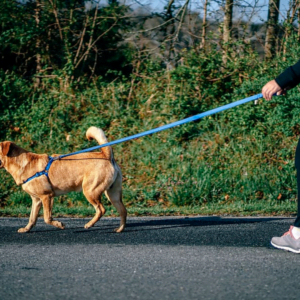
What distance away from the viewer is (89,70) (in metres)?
15.1

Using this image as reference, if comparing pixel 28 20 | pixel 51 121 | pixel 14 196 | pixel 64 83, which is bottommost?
pixel 14 196

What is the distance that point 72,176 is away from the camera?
671 centimetres

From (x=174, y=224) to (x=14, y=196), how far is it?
15.5 feet

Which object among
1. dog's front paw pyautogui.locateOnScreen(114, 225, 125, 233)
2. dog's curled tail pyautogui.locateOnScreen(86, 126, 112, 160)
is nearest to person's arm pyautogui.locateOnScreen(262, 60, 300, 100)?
dog's front paw pyautogui.locateOnScreen(114, 225, 125, 233)

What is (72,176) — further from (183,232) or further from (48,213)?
(183,232)

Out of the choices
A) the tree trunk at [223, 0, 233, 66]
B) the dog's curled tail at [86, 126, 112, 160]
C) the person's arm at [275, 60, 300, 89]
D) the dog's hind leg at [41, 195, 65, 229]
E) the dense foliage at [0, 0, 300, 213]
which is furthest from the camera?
the tree trunk at [223, 0, 233, 66]

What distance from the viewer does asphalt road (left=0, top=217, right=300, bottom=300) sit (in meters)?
3.49

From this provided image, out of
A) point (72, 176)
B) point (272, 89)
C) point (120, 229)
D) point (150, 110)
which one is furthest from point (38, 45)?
point (272, 89)

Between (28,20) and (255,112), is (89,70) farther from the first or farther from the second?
(255,112)

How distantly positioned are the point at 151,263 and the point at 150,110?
855 cm

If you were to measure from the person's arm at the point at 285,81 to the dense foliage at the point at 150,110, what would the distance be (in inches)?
206

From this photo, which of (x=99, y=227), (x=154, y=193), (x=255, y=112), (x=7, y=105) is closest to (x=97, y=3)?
(x=7, y=105)

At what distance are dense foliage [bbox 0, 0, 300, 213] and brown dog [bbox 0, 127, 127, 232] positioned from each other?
3075 mm

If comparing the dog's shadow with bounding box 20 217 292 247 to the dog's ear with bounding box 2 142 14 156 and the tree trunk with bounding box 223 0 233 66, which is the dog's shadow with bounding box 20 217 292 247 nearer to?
the dog's ear with bounding box 2 142 14 156
